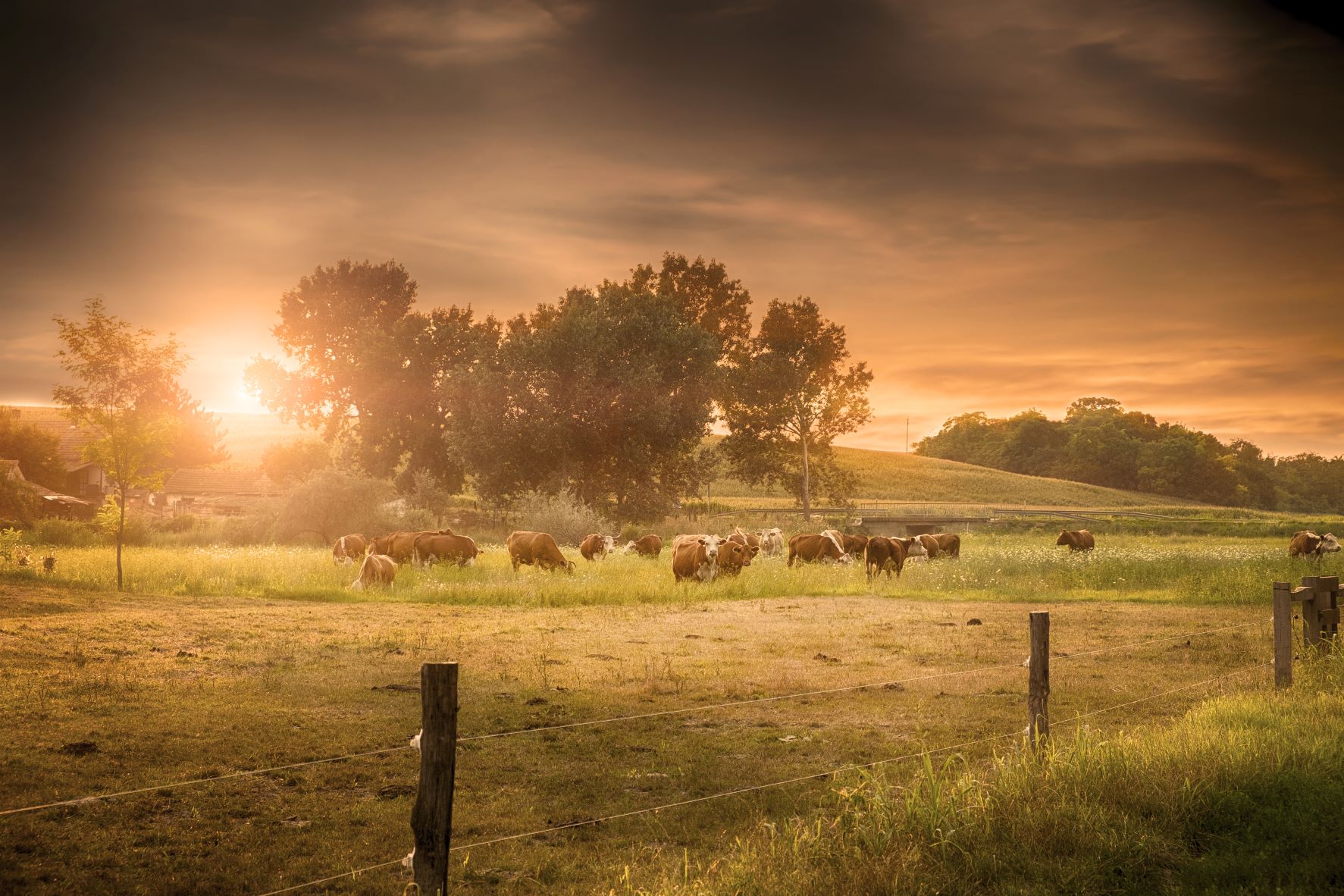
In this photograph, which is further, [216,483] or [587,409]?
[216,483]

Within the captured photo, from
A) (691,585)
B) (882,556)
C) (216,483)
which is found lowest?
(691,585)

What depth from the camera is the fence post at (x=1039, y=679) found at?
24.2 ft

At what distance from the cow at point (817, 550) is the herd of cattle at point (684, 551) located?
0.09 ft

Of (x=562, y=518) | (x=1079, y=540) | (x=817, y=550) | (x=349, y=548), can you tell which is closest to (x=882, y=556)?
(x=817, y=550)

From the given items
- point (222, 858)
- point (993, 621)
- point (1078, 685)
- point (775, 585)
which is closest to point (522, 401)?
Answer: point (775, 585)

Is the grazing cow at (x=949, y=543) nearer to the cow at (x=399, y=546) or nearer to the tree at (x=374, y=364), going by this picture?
the cow at (x=399, y=546)

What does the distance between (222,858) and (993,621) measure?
15.8 meters

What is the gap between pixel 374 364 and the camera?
194 feet

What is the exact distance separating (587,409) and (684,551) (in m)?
26.3

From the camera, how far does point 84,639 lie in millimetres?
14711

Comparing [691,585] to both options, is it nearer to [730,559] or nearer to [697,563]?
[697,563]

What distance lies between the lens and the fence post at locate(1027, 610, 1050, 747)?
7.38 meters

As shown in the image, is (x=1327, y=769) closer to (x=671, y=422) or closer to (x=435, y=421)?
(x=671, y=422)

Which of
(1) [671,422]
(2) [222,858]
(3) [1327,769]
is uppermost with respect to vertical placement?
(1) [671,422]
